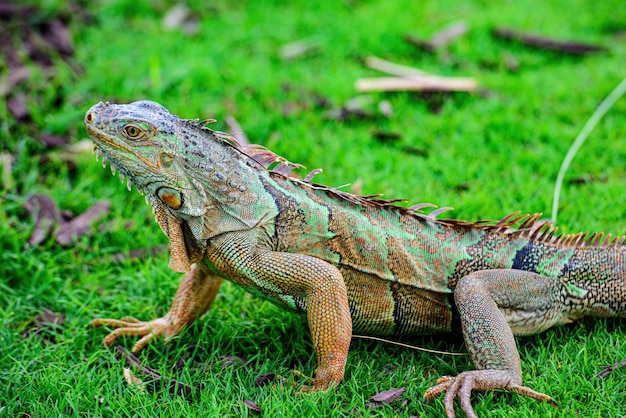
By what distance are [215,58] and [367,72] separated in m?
1.98

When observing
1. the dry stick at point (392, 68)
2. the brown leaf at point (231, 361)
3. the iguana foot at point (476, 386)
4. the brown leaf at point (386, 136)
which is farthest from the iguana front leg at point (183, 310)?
the dry stick at point (392, 68)

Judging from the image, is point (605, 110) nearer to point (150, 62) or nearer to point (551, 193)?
point (551, 193)

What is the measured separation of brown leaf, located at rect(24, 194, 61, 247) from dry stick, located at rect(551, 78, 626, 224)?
13.8ft

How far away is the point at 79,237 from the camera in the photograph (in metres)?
6.01

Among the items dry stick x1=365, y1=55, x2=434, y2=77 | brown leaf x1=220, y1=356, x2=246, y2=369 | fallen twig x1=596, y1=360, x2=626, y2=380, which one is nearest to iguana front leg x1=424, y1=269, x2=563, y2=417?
fallen twig x1=596, y1=360, x2=626, y2=380

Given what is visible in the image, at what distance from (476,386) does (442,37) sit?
21.5ft

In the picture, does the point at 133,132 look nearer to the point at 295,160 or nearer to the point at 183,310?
the point at 183,310

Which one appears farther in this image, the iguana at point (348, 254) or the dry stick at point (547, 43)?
the dry stick at point (547, 43)

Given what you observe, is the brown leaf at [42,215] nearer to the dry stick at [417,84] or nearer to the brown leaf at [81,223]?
the brown leaf at [81,223]

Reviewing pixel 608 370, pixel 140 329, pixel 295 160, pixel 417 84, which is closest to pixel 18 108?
pixel 295 160

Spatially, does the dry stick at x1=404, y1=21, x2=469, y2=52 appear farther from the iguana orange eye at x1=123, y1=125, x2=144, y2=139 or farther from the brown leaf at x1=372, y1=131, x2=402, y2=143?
the iguana orange eye at x1=123, y1=125, x2=144, y2=139

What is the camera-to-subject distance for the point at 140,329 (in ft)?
16.3

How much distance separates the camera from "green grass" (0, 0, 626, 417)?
4344 millimetres

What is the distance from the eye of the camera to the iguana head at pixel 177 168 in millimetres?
4145
